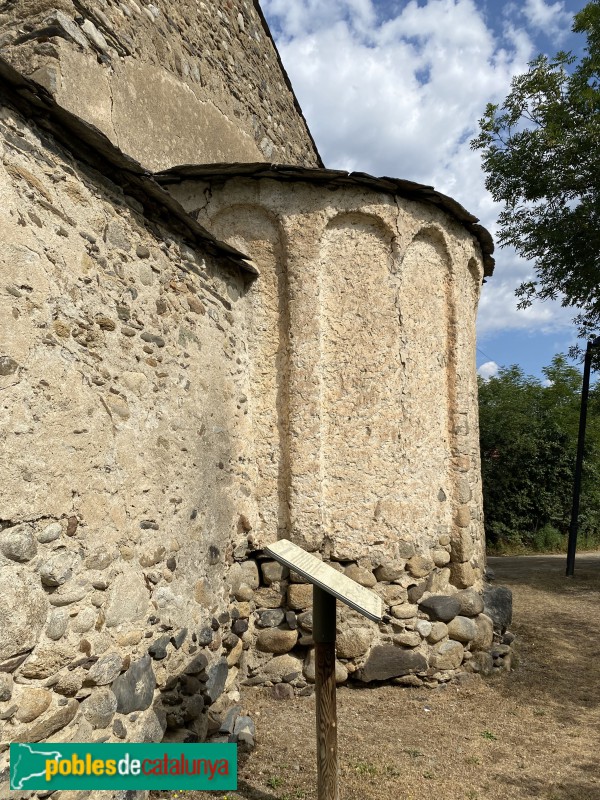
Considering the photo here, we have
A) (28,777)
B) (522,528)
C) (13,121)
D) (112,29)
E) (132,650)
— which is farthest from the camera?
(522,528)

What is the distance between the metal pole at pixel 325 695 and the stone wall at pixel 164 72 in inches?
141

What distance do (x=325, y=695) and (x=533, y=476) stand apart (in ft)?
42.0

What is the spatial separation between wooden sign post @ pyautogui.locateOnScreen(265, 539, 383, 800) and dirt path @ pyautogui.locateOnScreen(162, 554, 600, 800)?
365 mm

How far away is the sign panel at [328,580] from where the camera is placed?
9.16ft

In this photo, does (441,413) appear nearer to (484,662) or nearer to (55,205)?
(484,662)

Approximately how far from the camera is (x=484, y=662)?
500 centimetres

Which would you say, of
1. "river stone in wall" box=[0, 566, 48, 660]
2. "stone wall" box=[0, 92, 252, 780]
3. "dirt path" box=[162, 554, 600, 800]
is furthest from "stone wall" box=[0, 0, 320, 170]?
"dirt path" box=[162, 554, 600, 800]

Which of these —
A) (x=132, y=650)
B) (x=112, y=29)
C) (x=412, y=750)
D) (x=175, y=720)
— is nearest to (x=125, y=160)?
(x=112, y=29)

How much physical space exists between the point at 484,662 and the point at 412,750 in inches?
59.9

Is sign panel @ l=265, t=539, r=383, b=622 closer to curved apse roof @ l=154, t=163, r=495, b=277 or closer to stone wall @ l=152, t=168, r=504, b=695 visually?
stone wall @ l=152, t=168, r=504, b=695

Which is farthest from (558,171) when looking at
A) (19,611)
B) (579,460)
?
(19,611)

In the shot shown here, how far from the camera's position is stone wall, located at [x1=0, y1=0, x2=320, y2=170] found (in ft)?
13.2

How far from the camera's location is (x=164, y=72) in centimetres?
509

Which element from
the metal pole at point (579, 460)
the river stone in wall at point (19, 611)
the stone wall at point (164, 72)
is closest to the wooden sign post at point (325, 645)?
the river stone in wall at point (19, 611)
